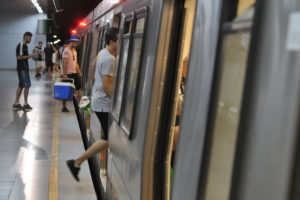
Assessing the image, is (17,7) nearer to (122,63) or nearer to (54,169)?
(54,169)

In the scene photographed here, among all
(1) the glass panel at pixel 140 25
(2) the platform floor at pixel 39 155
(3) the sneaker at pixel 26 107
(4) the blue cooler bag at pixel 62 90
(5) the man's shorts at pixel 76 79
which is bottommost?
(2) the platform floor at pixel 39 155

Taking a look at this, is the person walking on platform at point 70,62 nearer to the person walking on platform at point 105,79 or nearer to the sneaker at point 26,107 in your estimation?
the sneaker at point 26,107

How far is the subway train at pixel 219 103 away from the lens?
4.88 feet

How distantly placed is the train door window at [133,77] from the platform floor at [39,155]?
176 cm

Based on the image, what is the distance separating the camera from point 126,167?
3.89m

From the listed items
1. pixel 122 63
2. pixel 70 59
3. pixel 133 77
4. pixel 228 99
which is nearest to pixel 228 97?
pixel 228 99

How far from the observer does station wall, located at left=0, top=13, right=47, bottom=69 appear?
116 feet

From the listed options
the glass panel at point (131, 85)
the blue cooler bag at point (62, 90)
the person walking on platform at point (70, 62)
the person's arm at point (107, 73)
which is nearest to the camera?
the glass panel at point (131, 85)

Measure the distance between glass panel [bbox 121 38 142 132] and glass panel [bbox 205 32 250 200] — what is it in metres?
1.75

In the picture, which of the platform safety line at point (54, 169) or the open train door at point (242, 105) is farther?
the platform safety line at point (54, 169)

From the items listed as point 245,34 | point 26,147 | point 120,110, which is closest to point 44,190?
point 120,110

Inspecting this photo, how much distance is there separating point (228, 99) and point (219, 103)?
0.30ft

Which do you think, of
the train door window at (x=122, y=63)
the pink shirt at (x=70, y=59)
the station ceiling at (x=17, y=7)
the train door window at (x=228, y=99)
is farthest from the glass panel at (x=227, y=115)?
the station ceiling at (x=17, y=7)

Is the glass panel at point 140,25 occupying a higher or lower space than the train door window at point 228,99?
higher
